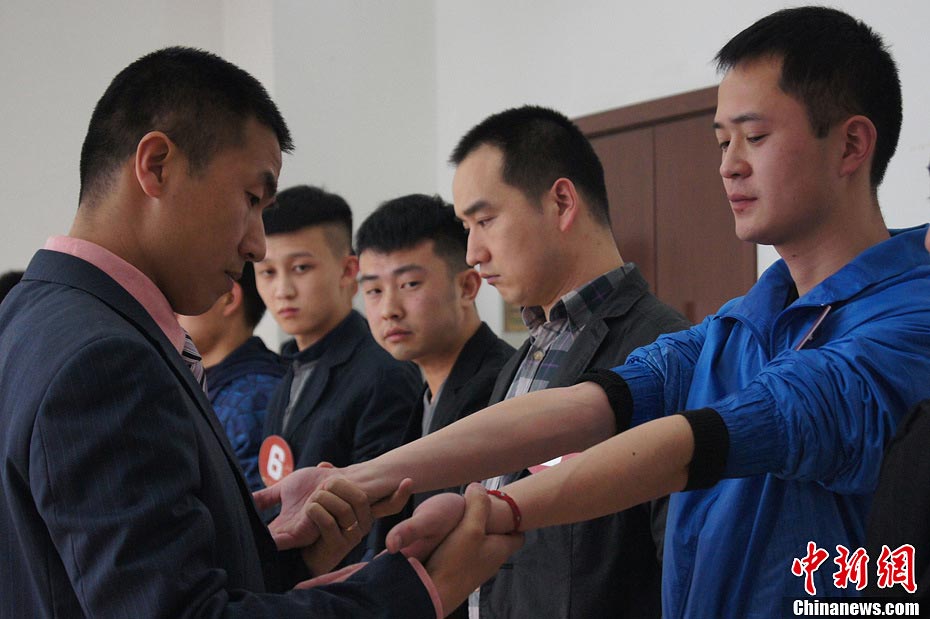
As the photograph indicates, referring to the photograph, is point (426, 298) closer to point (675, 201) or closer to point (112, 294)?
point (112, 294)

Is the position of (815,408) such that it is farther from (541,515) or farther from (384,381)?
(384,381)

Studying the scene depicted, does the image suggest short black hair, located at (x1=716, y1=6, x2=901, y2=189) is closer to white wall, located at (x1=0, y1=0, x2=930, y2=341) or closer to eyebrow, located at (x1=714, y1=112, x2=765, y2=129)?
eyebrow, located at (x1=714, y1=112, x2=765, y2=129)

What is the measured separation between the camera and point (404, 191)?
4.82 meters

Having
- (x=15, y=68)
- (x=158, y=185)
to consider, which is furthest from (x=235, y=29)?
(x=158, y=185)

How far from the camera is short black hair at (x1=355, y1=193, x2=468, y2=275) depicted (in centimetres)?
237

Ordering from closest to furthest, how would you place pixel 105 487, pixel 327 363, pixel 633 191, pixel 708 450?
pixel 105 487 → pixel 708 450 → pixel 327 363 → pixel 633 191

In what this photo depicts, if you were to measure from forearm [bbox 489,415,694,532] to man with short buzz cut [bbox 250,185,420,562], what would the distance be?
1.14 meters

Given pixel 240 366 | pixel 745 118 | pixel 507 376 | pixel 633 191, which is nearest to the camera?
pixel 745 118

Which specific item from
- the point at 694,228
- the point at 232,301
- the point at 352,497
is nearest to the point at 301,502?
the point at 352,497

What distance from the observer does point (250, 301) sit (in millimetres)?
2951

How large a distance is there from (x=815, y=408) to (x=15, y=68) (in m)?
4.27

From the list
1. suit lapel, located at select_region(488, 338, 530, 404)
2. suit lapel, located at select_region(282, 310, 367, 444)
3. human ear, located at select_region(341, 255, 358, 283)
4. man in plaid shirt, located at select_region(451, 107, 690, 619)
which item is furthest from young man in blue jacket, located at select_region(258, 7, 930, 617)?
human ear, located at select_region(341, 255, 358, 283)

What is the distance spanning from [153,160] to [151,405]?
0.34 metres

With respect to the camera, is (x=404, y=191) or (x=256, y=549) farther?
(x=404, y=191)
